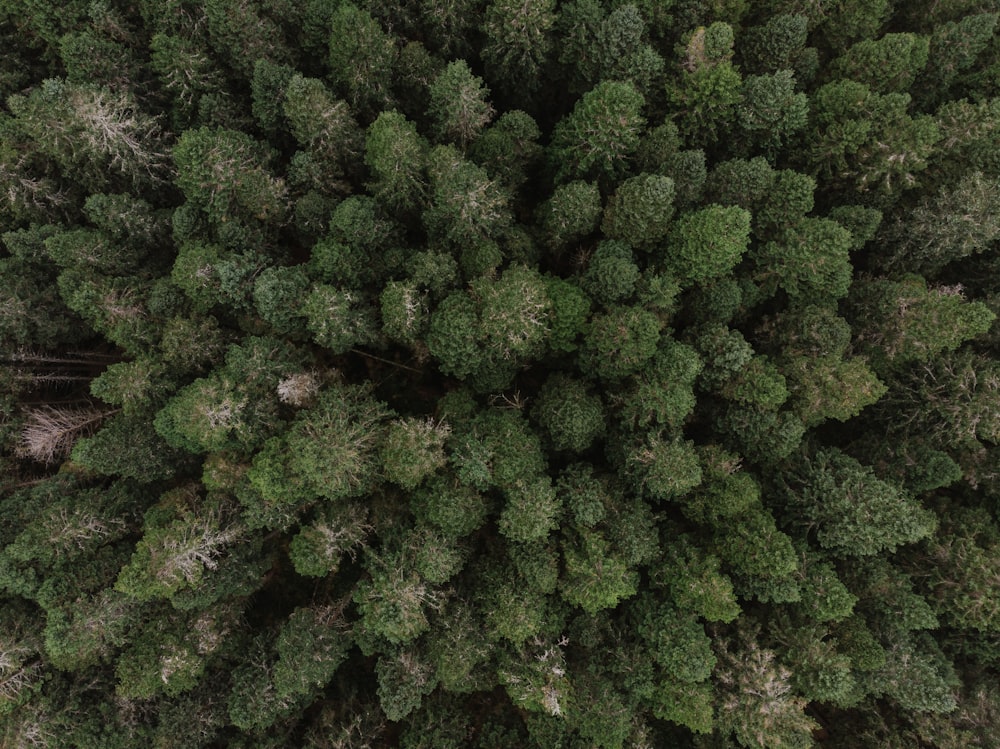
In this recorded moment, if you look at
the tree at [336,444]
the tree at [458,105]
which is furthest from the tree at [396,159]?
the tree at [336,444]

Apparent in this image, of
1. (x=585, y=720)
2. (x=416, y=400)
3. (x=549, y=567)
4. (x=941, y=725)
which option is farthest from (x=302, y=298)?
(x=941, y=725)

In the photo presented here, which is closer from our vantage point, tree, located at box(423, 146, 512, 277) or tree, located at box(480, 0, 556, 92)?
tree, located at box(423, 146, 512, 277)

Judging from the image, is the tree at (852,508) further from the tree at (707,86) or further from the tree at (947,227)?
the tree at (707,86)

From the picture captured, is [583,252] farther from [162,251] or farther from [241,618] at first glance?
[241,618]

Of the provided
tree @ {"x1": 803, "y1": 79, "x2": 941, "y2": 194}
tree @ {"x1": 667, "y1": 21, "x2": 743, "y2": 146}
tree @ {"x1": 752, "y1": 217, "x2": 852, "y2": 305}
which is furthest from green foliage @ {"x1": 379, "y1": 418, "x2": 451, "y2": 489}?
tree @ {"x1": 803, "y1": 79, "x2": 941, "y2": 194}

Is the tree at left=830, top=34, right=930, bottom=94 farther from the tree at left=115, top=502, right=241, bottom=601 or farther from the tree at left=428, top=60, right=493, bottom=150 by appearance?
the tree at left=115, top=502, right=241, bottom=601

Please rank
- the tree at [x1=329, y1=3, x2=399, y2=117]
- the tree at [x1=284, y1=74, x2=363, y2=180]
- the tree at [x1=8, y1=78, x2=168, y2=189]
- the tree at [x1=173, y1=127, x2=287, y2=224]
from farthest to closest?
the tree at [x1=329, y1=3, x2=399, y2=117], the tree at [x1=8, y1=78, x2=168, y2=189], the tree at [x1=284, y1=74, x2=363, y2=180], the tree at [x1=173, y1=127, x2=287, y2=224]

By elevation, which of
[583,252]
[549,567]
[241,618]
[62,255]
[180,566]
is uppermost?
[583,252]

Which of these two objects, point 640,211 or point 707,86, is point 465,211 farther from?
point 707,86
